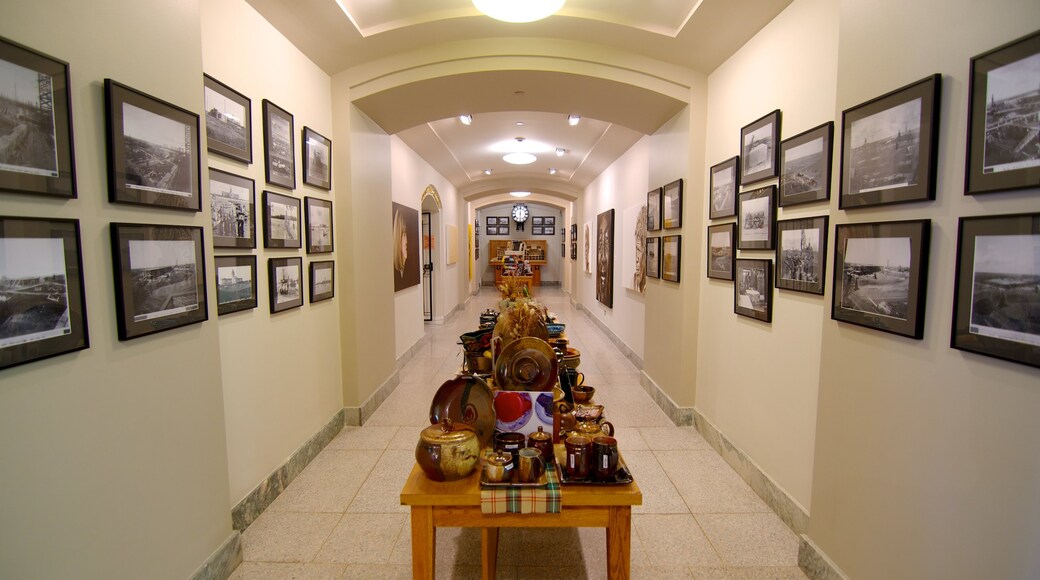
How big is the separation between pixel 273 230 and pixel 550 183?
870 cm

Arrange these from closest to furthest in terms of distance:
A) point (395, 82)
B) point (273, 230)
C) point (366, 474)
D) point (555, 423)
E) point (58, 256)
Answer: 1. point (58, 256)
2. point (555, 423)
3. point (273, 230)
4. point (366, 474)
5. point (395, 82)

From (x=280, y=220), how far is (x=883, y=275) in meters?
3.37

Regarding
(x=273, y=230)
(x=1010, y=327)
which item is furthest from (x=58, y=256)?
(x=1010, y=327)

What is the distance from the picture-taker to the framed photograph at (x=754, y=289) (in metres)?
2.88

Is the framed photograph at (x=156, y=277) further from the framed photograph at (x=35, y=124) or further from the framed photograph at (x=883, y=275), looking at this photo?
the framed photograph at (x=883, y=275)

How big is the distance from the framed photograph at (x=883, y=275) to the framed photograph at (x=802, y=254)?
329 mm

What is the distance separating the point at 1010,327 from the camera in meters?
1.34

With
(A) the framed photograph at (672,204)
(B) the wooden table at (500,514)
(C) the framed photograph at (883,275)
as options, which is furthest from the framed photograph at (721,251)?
(B) the wooden table at (500,514)

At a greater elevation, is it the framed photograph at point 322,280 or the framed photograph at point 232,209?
the framed photograph at point 232,209

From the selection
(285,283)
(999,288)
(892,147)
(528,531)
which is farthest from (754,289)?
(285,283)

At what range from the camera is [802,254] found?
8.28 feet

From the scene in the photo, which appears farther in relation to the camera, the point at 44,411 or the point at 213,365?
the point at 213,365

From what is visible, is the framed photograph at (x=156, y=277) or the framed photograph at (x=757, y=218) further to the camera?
the framed photograph at (x=757, y=218)

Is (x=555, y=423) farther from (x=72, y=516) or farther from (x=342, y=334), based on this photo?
(x=342, y=334)
